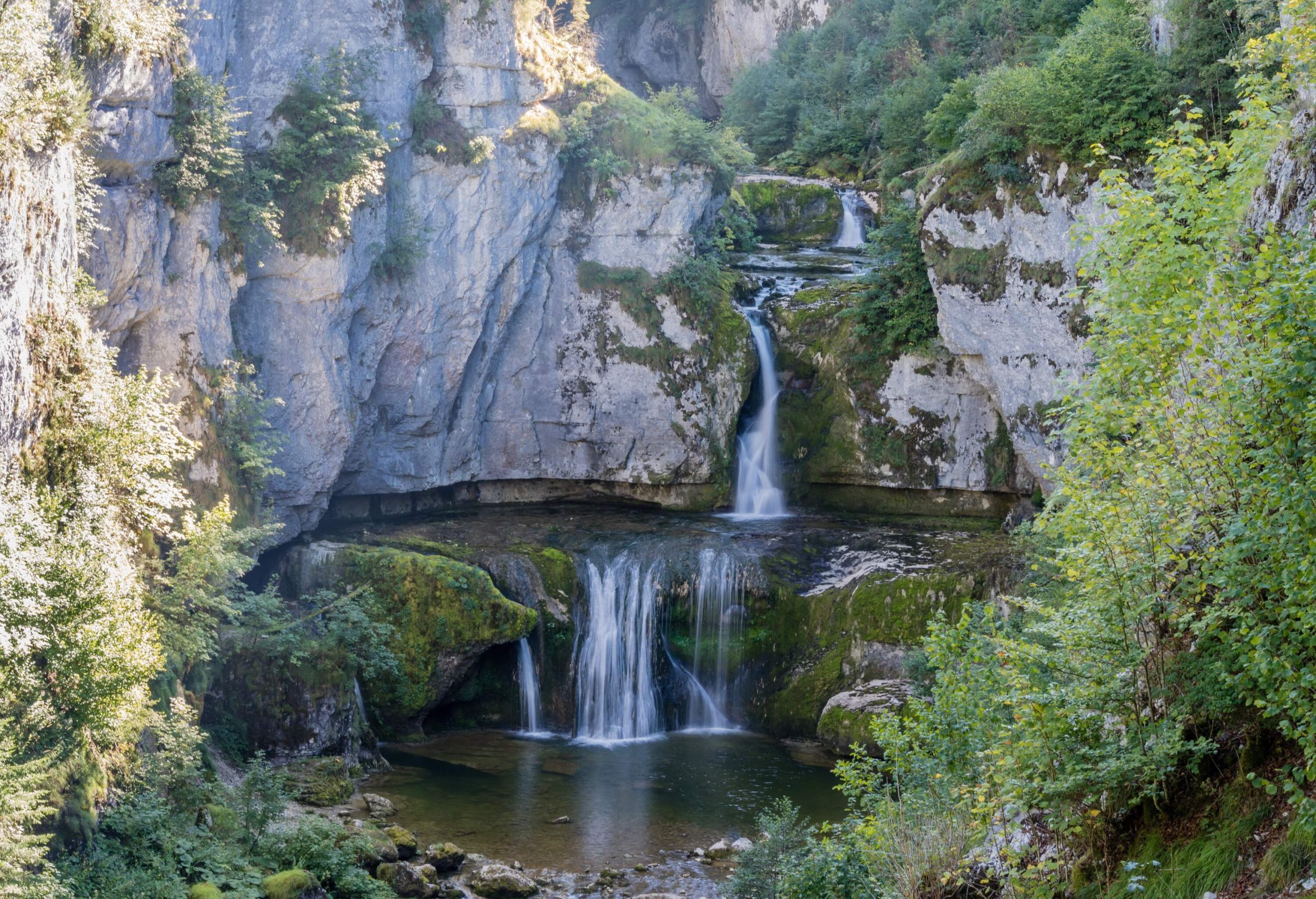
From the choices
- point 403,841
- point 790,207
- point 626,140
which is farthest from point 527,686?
point 790,207

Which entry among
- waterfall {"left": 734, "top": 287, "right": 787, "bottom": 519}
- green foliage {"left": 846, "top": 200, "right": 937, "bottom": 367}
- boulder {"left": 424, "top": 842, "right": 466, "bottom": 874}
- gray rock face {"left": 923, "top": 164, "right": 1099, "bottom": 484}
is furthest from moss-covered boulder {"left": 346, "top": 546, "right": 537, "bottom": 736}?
gray rock face {"left": 923, "top": 164, "right": 1099, "bottom": 484}

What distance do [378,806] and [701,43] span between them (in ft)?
104

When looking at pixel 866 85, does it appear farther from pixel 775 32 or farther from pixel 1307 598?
pixel 1307 598

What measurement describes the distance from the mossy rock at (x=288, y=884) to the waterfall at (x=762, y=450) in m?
13.2

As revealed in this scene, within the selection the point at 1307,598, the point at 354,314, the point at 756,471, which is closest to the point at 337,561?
the point at 354,314

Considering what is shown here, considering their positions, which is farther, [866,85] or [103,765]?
[866,85]

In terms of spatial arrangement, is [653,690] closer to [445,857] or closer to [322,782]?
[322,782]

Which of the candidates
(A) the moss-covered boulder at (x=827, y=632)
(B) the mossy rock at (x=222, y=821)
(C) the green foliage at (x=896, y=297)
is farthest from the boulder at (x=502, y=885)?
(C) the green foliage at (x=896, y=297)

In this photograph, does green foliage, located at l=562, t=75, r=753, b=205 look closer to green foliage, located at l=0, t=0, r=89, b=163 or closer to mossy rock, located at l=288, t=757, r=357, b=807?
green foliage, located at l=0, t=0, r=89, b=163

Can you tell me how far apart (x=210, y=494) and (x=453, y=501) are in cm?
825

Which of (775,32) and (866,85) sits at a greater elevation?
(775,32)

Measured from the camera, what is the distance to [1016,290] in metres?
19.2

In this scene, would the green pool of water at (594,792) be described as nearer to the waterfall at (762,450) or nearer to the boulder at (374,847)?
the boulder at (374,847)

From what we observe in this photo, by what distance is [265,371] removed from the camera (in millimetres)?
18375
